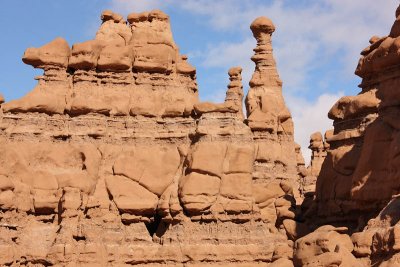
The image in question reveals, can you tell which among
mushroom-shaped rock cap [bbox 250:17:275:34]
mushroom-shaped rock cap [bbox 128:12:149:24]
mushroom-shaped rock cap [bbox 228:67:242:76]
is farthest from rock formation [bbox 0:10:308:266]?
mushroom-shaped rock cap [bbox 250:17:275:34]

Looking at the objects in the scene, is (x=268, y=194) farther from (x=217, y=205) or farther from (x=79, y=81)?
(x=79, y=81)

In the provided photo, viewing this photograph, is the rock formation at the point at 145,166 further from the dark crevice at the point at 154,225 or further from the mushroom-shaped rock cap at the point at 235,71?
the mushroom-shaped rock cap at the point at 235,71

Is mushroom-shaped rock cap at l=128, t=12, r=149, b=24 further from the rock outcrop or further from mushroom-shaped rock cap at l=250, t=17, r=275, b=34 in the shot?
mushroom-shaped rock cap at l=250, t=17, r=275, b=34

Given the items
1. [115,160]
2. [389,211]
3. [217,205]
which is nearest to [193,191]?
[217,205]

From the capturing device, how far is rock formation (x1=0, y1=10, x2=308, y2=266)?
4259cm

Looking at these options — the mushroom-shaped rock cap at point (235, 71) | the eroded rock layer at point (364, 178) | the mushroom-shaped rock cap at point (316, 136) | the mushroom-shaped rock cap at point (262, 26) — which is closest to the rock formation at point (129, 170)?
the eroded rock layer at point (364, 178)

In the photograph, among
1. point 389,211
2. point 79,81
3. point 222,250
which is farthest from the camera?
point 79,81

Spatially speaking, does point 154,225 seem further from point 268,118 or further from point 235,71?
point 235,71

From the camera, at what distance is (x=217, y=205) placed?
143 feet

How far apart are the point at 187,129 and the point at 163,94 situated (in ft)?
8.04

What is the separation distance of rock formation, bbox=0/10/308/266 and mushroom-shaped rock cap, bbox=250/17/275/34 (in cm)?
1405

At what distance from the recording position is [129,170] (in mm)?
44531

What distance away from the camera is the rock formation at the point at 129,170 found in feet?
140

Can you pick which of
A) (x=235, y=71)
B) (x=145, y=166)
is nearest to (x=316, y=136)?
(x=235, y=71)
